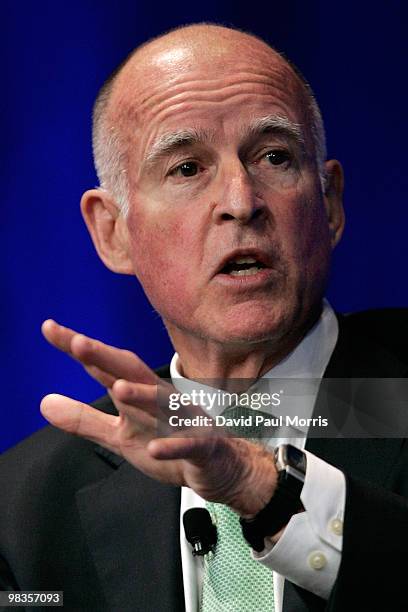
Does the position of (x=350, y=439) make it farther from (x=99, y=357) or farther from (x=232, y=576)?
(x=99, y=357)

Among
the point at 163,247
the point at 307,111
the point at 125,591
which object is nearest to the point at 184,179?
the point at 163,247

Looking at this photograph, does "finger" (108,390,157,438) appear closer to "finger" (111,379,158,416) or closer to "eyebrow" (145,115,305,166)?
"finger" (111,379,158,416)

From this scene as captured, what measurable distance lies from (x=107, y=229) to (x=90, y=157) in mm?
319

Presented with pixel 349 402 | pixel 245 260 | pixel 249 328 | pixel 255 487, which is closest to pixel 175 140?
pixel 245 260

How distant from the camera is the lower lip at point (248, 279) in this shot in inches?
77.5

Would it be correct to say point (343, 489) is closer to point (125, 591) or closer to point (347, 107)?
point (125, 591)

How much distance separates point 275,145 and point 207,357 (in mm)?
401

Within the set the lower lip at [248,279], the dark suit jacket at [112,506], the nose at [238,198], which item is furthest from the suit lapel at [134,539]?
the nose at [238,198]

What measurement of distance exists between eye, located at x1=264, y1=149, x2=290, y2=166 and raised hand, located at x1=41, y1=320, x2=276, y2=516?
67 cm

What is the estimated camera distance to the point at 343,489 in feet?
5.26

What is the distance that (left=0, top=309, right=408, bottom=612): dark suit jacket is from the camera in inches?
76.1

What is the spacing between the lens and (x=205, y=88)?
2098 millimetres

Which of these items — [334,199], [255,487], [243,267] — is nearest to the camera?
[255,487]

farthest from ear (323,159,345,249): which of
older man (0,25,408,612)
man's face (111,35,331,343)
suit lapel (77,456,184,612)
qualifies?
suit lapel (77,456,184,612)
